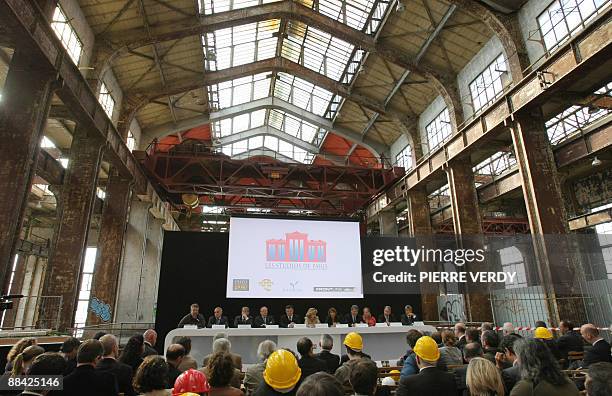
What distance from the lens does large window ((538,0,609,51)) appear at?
11859 mm

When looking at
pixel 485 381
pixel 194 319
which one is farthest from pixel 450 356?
pixel 194 319

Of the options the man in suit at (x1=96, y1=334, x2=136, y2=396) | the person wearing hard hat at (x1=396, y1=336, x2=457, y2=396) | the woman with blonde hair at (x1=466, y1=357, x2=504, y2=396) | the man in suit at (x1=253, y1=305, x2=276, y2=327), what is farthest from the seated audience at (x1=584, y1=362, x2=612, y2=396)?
the man in suit at (x1=253, y1=305, x2=276, y2=327)

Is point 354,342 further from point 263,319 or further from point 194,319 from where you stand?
point 194,319

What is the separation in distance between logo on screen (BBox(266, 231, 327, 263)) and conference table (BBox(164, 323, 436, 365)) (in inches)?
115

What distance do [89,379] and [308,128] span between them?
85.8 ft

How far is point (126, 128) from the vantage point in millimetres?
17734

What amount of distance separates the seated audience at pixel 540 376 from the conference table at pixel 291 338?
610 centimetres

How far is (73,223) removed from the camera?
1323 cm

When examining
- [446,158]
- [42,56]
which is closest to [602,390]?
[42,56]

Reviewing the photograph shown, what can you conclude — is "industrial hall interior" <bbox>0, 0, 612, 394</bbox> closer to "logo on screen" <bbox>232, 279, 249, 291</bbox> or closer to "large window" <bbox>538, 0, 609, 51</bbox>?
"large window" <bbox>538, 0, 609, 51</bbox>

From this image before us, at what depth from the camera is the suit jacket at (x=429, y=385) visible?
10.6 ft

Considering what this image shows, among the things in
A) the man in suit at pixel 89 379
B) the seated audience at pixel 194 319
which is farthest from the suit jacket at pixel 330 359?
the seated audience at pixel 194 319

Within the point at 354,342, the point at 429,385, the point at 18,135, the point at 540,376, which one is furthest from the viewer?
the point at 18,135

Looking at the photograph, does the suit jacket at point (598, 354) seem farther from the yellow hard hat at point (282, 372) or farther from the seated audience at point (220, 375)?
the seated audience at point (220, 375)
